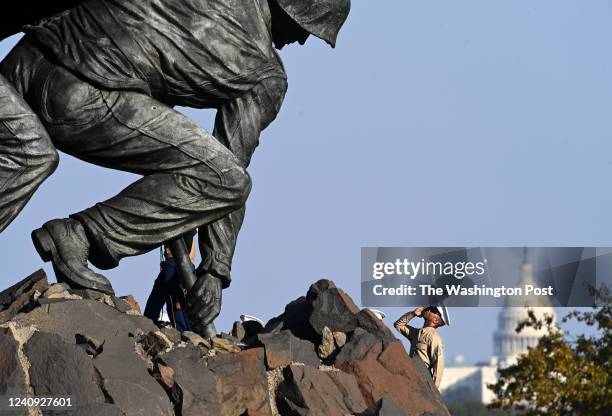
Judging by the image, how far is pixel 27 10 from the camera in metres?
10.0

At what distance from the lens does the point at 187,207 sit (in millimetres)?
10227

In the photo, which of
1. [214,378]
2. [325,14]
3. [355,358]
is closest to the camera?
[214,378]

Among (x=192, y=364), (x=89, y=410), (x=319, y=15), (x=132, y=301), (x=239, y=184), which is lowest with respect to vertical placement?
(x=89, y=410)

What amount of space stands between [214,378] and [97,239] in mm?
1384

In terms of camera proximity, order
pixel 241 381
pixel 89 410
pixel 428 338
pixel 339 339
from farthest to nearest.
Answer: pixel 428 338, pixel 339 339, pixel 241 381, pixel 89 410

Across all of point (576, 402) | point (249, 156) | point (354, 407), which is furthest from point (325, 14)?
point (576, 402)

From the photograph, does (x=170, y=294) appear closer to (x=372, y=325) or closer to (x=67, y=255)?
(x=372, y=325)

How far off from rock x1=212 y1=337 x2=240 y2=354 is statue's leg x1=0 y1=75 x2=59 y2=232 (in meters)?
1.29

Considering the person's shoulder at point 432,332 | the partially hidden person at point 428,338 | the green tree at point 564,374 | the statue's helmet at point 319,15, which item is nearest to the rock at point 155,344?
the statue's helmet at point 319,15

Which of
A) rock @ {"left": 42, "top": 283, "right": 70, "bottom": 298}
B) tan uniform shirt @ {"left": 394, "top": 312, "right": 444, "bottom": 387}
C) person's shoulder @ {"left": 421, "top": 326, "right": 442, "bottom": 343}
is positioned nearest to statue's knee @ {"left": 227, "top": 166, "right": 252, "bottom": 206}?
rock @ {"left": 42, "top": 283, "right": 70, "bottom": 298}

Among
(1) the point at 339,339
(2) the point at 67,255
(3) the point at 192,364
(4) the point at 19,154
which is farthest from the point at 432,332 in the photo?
(4) the point at 19,154

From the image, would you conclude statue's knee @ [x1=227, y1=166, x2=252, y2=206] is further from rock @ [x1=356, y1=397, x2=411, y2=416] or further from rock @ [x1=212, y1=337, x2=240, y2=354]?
rock @ [x1=356, y1=397, x2=411, y2=416]

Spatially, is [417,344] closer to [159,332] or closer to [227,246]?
[227,246]

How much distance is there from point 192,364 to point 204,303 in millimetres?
1380
